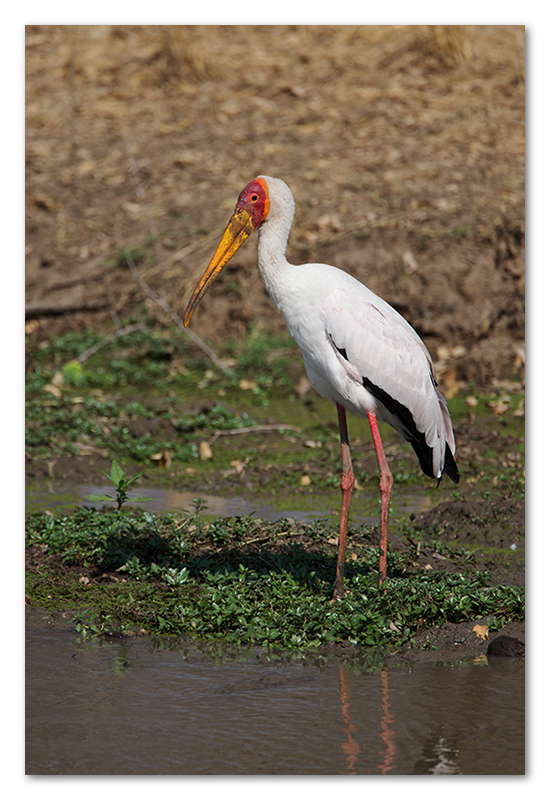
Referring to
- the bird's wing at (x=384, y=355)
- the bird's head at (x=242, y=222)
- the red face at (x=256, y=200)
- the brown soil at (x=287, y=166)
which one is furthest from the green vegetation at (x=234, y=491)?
the red face at (x=256, y=200)

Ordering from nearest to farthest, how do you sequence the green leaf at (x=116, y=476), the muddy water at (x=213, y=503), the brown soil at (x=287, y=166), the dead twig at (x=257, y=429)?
the green leaf at (x=116, y=476) → the muddy water at (x=213, y=503) → the dead twig at (x=257, y=429) → the brown soil at (x=287, y=166)

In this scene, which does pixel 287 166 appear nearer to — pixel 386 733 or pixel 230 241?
pixel 230 241

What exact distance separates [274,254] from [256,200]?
0.28 metres

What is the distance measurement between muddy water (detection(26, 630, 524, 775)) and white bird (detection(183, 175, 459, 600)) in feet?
2.43

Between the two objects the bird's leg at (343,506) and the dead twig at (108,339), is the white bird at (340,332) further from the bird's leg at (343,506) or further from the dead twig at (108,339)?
the dead twig at (108,339)

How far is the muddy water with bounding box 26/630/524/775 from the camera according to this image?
307cm

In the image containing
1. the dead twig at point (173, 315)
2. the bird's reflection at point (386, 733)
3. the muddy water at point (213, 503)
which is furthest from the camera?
the dead twig at point (173, 315)

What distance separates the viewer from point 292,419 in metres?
7.64

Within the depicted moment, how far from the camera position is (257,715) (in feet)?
11.3

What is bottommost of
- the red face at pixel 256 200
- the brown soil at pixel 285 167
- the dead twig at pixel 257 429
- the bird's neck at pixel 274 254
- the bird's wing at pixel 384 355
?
the dead twig at pixel 257 429

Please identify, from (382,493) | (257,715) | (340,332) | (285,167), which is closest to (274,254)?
(340,332)

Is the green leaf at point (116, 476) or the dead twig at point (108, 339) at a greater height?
the dead twig at point (108, 339)

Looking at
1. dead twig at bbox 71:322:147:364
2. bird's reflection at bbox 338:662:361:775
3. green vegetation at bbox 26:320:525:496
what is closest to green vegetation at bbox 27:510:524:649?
bird's reflection at bbox 338:662:361:775

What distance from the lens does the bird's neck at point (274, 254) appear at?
4379 millimetres
